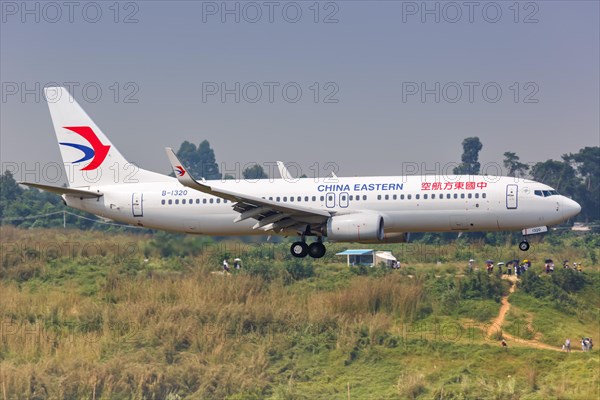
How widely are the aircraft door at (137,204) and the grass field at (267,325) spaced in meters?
4.74

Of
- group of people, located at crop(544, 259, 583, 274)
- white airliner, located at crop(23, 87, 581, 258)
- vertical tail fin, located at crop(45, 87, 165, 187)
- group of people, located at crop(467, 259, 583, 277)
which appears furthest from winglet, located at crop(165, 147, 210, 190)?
group of people, located at crop(544, 259, 583, 274)

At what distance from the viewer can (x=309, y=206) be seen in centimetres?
5038

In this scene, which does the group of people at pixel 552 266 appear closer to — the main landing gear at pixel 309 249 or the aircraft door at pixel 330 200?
the main landing gear at pixel 309 249

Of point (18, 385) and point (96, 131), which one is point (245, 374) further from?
point (96, 131)

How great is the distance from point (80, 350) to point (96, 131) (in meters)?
20.4

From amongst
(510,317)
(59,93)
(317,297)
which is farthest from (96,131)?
(510,317)

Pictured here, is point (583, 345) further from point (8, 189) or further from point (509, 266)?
point (8, 189)

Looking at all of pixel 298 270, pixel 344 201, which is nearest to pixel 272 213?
pixel 344 201

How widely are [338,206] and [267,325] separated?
26799mm

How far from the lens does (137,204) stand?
53.1 meters

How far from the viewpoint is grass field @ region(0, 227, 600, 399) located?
218 feet

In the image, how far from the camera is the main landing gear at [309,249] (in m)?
50.9

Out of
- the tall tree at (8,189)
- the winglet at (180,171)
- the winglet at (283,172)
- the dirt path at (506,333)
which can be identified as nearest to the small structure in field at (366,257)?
the dirt path at (506,333)

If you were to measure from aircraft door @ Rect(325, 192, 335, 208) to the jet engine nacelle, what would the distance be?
165 cm
